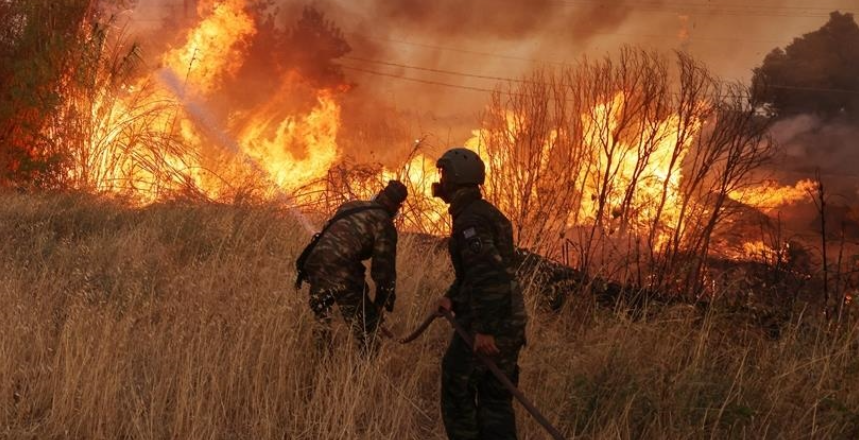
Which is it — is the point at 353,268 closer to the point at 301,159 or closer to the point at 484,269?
the point at 484,269

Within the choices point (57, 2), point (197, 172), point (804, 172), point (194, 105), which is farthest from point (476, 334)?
point (804, 172)

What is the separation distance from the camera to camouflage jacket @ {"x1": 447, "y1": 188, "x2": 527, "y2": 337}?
300cm

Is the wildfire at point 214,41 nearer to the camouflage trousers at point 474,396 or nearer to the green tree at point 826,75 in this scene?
the camouflage trousers at point 474,396

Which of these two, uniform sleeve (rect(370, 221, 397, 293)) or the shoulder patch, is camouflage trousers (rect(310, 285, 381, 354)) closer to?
uniform sleeve (rect(370, 221, 397, 293))

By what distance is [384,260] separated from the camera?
4.13m

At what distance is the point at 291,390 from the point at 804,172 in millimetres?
27133

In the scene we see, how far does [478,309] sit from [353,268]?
140cm

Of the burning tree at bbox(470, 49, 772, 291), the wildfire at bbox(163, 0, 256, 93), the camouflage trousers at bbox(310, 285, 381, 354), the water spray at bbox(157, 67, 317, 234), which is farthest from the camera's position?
the wildfire at bbox(163, 0, 256, 93)

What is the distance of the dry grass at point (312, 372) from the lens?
3254 millimetres

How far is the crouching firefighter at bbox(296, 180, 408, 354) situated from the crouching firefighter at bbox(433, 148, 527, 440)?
3.18 ft

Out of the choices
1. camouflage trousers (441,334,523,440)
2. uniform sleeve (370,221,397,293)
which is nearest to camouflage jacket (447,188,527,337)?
camouflage trousers (441,334,523,440)

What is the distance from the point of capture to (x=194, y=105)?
46.9 feet

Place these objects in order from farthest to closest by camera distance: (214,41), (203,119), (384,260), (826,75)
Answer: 1. (826,75)
2. (214,41)
3. (203,119)
4. (384,260)

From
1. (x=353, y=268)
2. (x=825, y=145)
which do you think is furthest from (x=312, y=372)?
(x=825, y=145)
